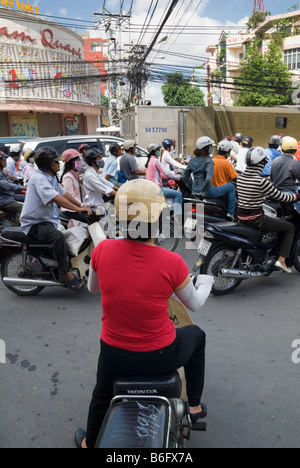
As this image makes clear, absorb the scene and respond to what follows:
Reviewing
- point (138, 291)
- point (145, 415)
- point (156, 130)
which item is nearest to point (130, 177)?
point (138, 291)

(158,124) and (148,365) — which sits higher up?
(158,124)

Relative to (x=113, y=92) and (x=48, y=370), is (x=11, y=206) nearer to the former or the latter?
(x=48, y=370)

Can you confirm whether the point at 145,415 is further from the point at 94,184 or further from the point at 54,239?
the point at 94,184

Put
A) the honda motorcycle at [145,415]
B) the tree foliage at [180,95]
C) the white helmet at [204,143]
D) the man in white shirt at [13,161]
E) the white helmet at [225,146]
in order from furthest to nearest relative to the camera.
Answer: the tree foliage at [180,95] < the man in white shirt at [13,161] < the white helmet at [225,146] < the white helmet at [204,143] < the honda motorcycle at [145,415]

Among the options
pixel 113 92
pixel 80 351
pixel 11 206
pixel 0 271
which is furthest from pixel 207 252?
pixel 113 92

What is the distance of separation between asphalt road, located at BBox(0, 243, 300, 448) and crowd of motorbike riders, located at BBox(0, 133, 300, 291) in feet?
1.65

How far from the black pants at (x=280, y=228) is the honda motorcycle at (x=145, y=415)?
8.98ft

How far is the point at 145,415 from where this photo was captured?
1516mm

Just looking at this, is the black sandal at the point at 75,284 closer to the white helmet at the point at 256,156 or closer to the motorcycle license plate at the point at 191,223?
the motorcycle license plate at the point at 191,223

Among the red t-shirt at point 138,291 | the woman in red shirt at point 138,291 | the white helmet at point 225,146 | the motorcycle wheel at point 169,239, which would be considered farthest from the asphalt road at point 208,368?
the white helmet at point 225,146

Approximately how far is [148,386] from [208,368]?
144cm

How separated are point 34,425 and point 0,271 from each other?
2.30 metres

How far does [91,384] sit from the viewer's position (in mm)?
2822

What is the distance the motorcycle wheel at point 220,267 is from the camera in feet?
13.8
